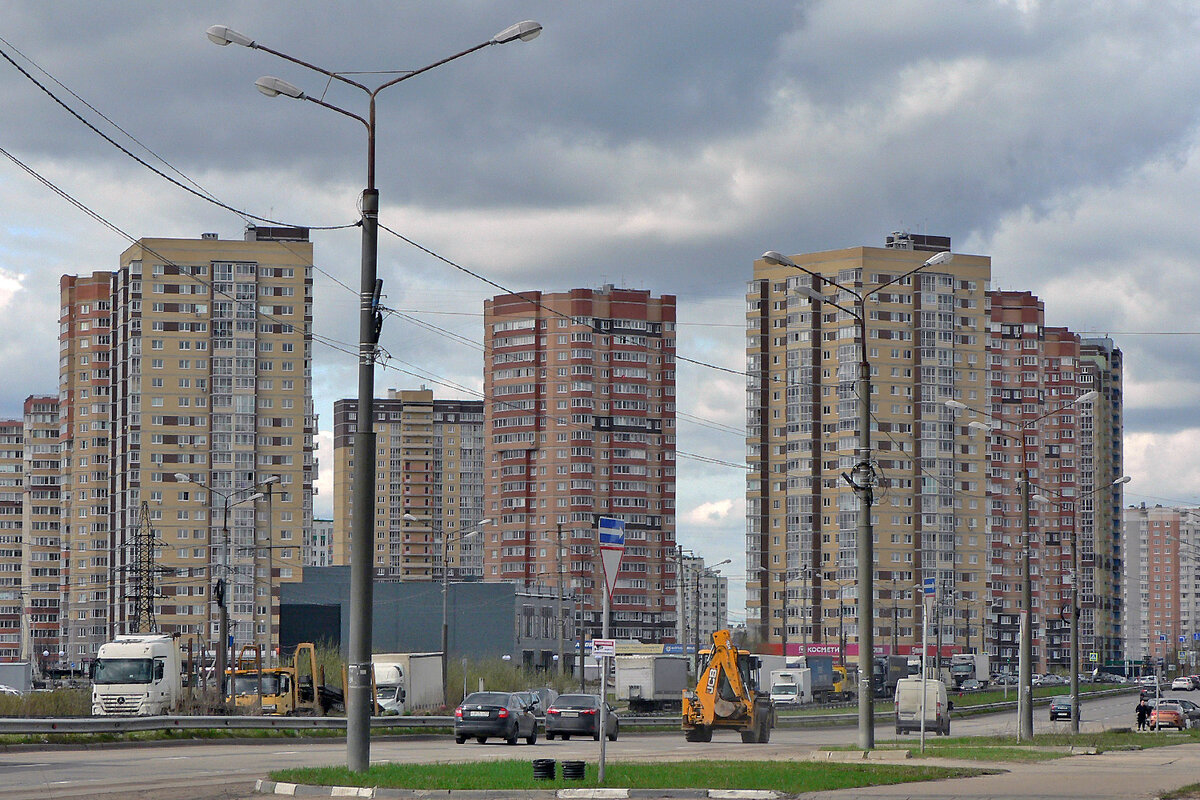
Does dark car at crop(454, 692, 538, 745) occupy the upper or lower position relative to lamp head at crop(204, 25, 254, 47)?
lower

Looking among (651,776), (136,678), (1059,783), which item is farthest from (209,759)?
(136,678)

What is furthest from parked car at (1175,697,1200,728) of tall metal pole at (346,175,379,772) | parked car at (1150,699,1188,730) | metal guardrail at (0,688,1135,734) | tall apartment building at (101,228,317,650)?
tall apartment building at (101,228,317,650)

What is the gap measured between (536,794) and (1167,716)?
Answer: 186 ft

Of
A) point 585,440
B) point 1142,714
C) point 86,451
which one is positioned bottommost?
point 1142,714

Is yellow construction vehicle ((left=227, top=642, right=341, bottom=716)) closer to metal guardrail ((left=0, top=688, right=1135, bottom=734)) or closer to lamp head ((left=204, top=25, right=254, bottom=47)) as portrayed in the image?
metal guardrail ((left=0, top=688, right=1135, bottom=734))

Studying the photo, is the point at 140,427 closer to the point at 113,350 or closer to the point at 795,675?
the point at 113,350

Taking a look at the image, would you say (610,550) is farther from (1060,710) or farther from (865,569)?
(1060,710)

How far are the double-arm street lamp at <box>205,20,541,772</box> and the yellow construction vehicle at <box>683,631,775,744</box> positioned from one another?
22191mm

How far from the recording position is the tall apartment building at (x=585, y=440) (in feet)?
568

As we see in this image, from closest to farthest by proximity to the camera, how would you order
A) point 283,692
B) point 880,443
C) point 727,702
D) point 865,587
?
1. point 865,587
2. point 727,702
3. point 283,692
4. point 880,443

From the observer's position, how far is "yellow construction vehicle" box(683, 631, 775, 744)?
146ft

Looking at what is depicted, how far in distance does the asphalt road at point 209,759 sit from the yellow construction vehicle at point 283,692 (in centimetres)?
914

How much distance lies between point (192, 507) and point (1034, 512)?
312ft

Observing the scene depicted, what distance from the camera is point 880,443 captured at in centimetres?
15550
